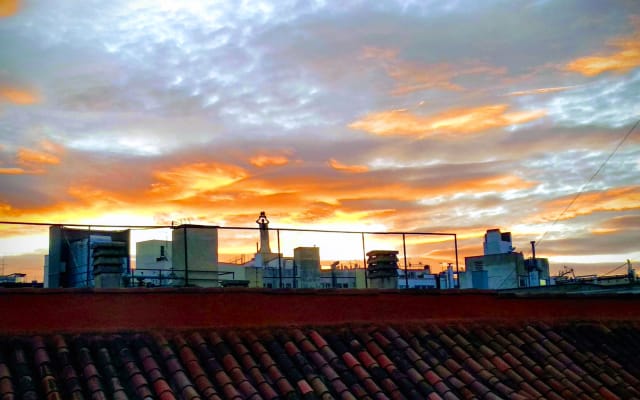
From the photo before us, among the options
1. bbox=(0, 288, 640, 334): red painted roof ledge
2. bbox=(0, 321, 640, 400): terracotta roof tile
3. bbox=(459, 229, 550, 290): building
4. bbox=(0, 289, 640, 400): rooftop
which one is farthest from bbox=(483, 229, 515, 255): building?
bbox=(0, 321, 640, 400): terracotta roof tile

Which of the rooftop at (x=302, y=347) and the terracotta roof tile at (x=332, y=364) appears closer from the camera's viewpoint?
the terracotta roof tile at (x=332, y=364)

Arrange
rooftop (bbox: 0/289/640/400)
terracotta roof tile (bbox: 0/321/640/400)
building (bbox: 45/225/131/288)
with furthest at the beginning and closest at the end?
building (bbox: 45/225/131/288) → rooftop (bbox: 0/289/640/400) → terracotta roof tile (bbox: 0/321/640/400)

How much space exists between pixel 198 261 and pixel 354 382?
8118mm

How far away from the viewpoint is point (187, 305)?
12750 millimetres

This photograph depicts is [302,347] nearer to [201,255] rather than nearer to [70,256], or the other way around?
[201,255]

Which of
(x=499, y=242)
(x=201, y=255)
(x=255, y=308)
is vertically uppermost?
(x=499, y=242)

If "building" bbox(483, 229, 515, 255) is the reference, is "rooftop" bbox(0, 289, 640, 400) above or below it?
below

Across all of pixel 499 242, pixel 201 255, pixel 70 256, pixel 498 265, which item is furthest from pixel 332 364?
pixel 499 242

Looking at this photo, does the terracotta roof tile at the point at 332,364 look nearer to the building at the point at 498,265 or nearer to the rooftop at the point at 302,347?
the rooftop at the point at 302,347

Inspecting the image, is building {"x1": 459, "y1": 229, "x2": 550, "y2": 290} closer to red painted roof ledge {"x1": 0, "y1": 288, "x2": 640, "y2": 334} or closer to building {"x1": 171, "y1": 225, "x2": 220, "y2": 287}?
red painted roof ledge {"x1": 0, "y1": 288, "x2": 640, "y2": 334}

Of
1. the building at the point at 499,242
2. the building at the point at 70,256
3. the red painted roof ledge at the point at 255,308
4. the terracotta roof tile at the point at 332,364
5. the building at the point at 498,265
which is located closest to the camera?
the terracotta roof tile at the point at 332,364

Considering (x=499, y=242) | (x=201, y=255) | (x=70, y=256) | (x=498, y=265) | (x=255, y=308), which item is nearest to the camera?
(x=255, y=308)

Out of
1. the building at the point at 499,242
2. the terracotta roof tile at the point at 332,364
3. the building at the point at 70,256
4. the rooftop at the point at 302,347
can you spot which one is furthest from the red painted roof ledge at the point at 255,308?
the building at the point at 499,242

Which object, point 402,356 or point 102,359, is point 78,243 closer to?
point 102,359
